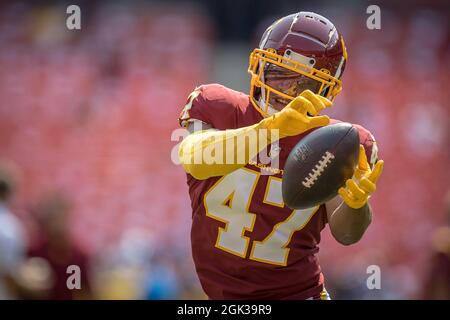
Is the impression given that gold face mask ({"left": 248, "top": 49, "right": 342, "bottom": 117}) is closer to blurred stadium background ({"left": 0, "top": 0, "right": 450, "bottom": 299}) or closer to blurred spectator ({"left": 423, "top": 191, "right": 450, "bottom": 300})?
blurred spectator ({"left": 423, "top": 191, "right": 450, "bottom": 300})

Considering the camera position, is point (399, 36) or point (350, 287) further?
point (399, 36)

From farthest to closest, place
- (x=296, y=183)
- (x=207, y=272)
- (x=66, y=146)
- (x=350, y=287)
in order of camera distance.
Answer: (x=66, y=146), (x=350, y=287), (x=207, y=272), (x=296, y=183)

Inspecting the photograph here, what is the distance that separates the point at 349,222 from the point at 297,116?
0.49 metres

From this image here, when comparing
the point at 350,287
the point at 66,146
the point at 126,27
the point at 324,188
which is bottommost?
the point at 350,287

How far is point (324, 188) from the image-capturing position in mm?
2793

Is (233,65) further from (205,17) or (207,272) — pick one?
(207,272)

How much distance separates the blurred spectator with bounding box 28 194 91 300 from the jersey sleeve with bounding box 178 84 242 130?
2.18 meters

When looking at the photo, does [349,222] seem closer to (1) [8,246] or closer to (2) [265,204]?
(2) [265,204]

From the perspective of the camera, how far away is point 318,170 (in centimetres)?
279

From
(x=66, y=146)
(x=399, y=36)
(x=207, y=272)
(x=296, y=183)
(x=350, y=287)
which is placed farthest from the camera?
(x=399, y=36)

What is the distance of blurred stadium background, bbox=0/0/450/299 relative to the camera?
9.28 m

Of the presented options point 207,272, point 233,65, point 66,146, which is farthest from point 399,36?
point 207,272

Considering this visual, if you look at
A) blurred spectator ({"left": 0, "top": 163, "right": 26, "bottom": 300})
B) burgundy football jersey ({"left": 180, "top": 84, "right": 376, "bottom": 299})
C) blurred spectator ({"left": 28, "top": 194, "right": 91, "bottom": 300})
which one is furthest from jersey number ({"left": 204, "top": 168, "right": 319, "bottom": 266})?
blurred spectator ({"left": 28, "top": 194, "right": 91, "bottom": 300})

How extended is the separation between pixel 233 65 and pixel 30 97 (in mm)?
2378
